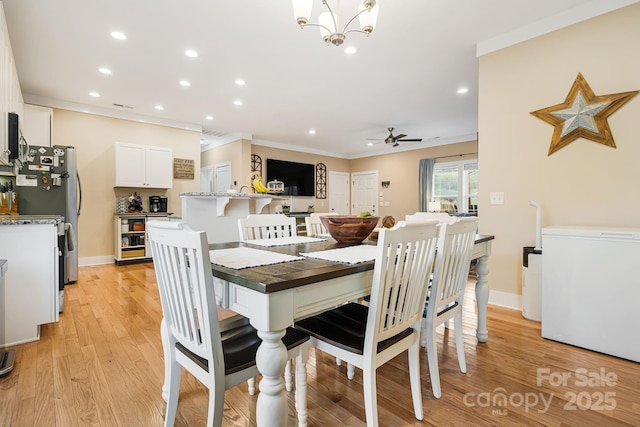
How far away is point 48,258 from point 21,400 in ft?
3.57

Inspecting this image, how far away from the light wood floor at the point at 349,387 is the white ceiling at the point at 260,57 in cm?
258

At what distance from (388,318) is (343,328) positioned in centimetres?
23

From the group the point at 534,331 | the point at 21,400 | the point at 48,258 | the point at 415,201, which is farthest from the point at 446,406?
the point at 415,201

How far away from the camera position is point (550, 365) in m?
1.92

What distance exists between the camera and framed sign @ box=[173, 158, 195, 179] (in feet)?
19.1

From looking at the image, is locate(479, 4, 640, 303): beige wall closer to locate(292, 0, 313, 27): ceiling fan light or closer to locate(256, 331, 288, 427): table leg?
locate(292, 0, 313, 27): ceiling fan light

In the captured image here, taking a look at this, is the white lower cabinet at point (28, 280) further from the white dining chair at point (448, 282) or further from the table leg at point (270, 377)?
the white dining chair at point (448, 282)

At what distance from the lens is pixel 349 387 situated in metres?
1.68

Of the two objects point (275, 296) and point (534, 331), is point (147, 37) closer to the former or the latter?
point (275, 296)

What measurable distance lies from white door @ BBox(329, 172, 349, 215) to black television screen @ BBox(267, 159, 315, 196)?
721 millimetres

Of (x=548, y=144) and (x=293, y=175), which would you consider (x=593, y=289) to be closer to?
(x=548, y=144)

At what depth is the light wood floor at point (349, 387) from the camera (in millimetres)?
1437

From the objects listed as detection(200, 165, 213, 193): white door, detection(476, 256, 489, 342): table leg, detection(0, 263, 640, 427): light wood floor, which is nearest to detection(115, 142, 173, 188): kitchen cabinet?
detection(200, 165, 213, 193): white door

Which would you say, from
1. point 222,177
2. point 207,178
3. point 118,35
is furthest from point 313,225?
point 207,178
